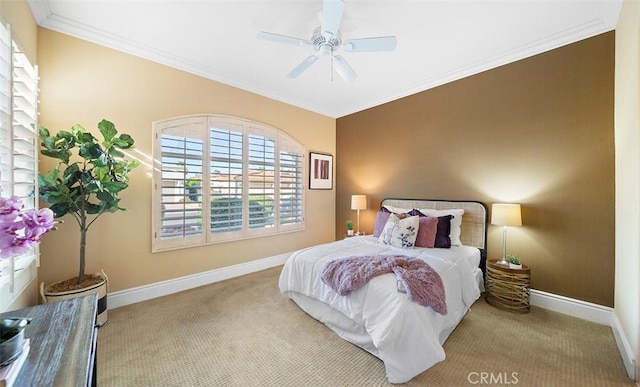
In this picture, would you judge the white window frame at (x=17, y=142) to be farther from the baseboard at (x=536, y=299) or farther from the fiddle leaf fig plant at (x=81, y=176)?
the baseboard at (x=536, y=299)

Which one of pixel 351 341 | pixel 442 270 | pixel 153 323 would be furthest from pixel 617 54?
pixel 153 323

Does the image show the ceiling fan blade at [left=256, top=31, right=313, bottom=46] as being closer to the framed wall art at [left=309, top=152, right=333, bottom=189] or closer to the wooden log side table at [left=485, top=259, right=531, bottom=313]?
the framed wall art at [left=309, top=152, right=333, bottom=189]

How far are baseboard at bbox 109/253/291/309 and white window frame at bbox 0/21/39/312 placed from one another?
80 centimetres

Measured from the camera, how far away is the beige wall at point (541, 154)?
7.69 feet

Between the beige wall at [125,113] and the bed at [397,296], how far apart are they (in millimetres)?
1559

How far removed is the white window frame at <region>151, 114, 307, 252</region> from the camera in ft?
9.48

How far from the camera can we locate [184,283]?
3090 mm

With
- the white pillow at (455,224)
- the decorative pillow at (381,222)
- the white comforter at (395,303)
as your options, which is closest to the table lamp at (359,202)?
the decorative pillow at (381,222)

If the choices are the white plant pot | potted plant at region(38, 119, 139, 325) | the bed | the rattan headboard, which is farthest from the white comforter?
potted plant at region(38, 119, 139, 325)

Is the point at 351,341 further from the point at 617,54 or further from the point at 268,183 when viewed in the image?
the point at 617,54

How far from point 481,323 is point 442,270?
76 centimetres

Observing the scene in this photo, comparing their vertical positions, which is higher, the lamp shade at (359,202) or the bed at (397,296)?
the lamp shade at (359,202)

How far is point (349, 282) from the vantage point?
1966mm

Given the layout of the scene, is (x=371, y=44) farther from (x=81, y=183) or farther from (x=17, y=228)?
(x=81, y=183)
